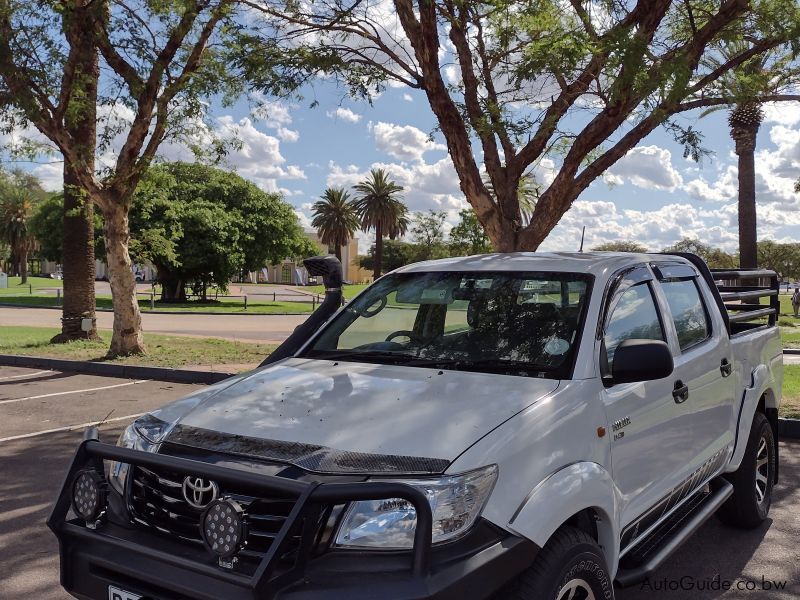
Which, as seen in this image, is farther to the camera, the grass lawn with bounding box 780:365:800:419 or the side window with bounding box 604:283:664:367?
the grass lawn with bounding box 780:365:800:419

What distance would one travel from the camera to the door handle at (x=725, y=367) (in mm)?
4354

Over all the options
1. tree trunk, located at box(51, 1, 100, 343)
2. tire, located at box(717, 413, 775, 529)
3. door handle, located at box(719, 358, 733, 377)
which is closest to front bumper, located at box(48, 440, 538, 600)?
door handle, located at box(719, 358, 733, 377)

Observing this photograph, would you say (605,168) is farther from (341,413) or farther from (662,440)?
(341,413)

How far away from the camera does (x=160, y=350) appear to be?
15.0m

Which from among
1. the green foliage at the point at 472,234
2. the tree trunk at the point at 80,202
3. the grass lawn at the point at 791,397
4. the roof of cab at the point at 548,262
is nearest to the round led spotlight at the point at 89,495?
the roof of cab at the point at 548,262

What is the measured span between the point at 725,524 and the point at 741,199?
21.5 metres

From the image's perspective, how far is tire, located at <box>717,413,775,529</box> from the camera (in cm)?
473

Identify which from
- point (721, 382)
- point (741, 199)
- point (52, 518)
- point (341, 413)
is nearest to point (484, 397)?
point (341, 413)

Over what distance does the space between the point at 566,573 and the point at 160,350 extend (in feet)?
44.7

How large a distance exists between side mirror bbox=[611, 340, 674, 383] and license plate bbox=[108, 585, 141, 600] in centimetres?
200

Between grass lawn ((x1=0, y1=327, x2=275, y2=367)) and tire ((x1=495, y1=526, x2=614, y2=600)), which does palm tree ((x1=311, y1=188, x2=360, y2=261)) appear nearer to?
grass lawn ((x1=0, y1=327, x2=275, y2=367))

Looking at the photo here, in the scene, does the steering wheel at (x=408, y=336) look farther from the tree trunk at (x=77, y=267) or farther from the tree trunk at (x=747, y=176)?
the tree trunk at (x=747, y=176)

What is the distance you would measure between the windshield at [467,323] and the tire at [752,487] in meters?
2.12

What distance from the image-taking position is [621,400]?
10.4ft
